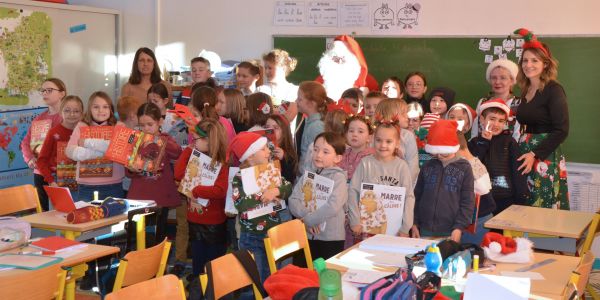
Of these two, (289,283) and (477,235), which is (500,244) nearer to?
(289,283)

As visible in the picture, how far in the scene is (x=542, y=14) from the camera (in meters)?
6.30

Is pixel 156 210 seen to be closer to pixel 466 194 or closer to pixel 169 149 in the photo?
pixel 169 149

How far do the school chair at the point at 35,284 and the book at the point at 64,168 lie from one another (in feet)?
8.05

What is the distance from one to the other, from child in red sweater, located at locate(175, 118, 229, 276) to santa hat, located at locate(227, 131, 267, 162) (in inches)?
11.5

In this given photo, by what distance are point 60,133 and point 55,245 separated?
2234 millimetres

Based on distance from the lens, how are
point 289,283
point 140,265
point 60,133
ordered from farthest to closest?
point 60,133
point 140,265
point 289,283

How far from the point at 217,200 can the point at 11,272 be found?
6.27ft

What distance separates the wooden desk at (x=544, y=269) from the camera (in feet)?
9.14

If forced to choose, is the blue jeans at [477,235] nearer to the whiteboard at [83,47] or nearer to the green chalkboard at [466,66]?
the green chalkboard at [466,66]

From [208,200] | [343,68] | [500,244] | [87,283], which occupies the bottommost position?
[87,283]

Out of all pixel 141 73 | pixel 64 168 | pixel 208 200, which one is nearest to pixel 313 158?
pixel 208 200

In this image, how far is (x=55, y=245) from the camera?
138 inches

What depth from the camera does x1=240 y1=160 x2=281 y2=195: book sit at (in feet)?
13.9

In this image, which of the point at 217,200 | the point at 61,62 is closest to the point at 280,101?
the point at 217,200
